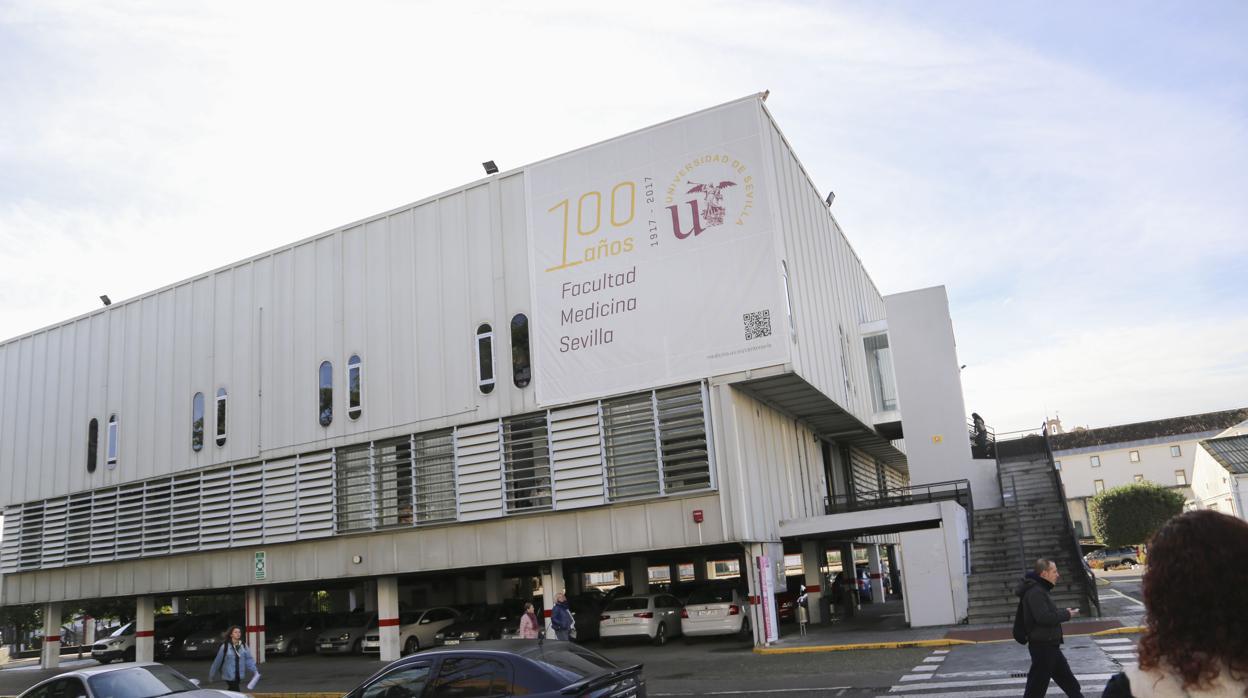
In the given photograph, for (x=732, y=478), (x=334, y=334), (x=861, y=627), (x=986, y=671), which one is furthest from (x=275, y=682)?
(x=986, y=671)

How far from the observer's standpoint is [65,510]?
34.2 meters

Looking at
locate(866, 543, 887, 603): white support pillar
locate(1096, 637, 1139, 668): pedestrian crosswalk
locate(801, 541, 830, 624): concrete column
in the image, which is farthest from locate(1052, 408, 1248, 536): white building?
locate(1096, 637, 1139, 668): pedestrian crosswalk

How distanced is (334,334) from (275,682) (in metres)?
10.0

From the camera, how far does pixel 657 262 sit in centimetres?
2323

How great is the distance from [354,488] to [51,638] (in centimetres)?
1633

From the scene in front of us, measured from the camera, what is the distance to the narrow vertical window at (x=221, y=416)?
30.1m

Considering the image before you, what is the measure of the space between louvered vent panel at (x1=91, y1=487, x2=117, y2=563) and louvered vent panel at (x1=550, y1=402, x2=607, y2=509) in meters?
18.0

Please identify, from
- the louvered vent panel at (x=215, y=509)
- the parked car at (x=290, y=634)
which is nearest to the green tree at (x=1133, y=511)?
the parked car at (x=290, y=634)

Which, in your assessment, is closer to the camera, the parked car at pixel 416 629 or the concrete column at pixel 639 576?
the parked car at pixel 416 629

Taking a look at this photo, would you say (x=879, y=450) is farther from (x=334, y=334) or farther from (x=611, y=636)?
(x=334, y=334)

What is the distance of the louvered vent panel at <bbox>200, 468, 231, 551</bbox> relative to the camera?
2928 cm

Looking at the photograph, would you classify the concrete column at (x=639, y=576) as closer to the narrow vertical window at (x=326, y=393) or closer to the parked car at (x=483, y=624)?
the parked car at (x=483, y=624)

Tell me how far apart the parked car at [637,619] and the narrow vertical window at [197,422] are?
15.0 metres

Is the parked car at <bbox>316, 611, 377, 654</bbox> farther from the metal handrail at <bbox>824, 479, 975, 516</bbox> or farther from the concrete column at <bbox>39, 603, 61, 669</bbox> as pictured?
the metal handrail at <bbox>824, 479, 975, 516</bbox>
